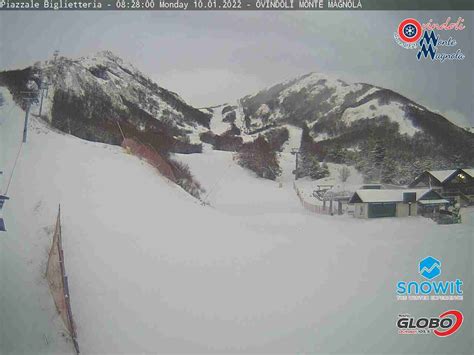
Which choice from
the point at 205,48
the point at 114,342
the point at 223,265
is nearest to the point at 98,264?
the point at 114,342

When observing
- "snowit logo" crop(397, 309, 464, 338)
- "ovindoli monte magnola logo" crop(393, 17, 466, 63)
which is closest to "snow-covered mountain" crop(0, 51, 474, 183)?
"ovindoli monte magnola logo" crop(393, 17, 466, 63)

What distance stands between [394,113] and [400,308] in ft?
4.15

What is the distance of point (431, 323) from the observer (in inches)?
99.2

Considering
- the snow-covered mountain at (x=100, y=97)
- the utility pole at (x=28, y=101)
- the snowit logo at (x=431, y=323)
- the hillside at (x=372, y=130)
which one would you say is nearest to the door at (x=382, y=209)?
the hillside at (x=372, y=130)

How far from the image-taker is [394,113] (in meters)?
2.54

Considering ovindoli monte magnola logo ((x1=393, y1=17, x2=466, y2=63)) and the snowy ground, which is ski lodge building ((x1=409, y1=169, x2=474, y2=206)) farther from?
ovindoli monte magnola logo ((x1=393, y1=17, x2=466, y2=63))

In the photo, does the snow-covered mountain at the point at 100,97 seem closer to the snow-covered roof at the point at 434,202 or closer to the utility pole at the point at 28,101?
the utility pole at the point at 28,101

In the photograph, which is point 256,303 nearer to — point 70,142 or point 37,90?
point 70,142

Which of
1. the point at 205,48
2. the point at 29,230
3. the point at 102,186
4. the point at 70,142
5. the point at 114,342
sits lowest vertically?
the point at 114,342

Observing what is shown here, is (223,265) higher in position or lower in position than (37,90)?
lower

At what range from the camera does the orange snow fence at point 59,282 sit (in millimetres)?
2389

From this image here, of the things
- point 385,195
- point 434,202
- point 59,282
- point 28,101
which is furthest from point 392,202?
point 28,101

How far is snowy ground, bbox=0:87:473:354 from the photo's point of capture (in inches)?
96.1

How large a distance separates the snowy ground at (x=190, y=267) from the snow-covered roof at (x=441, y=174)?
293 millimetres
